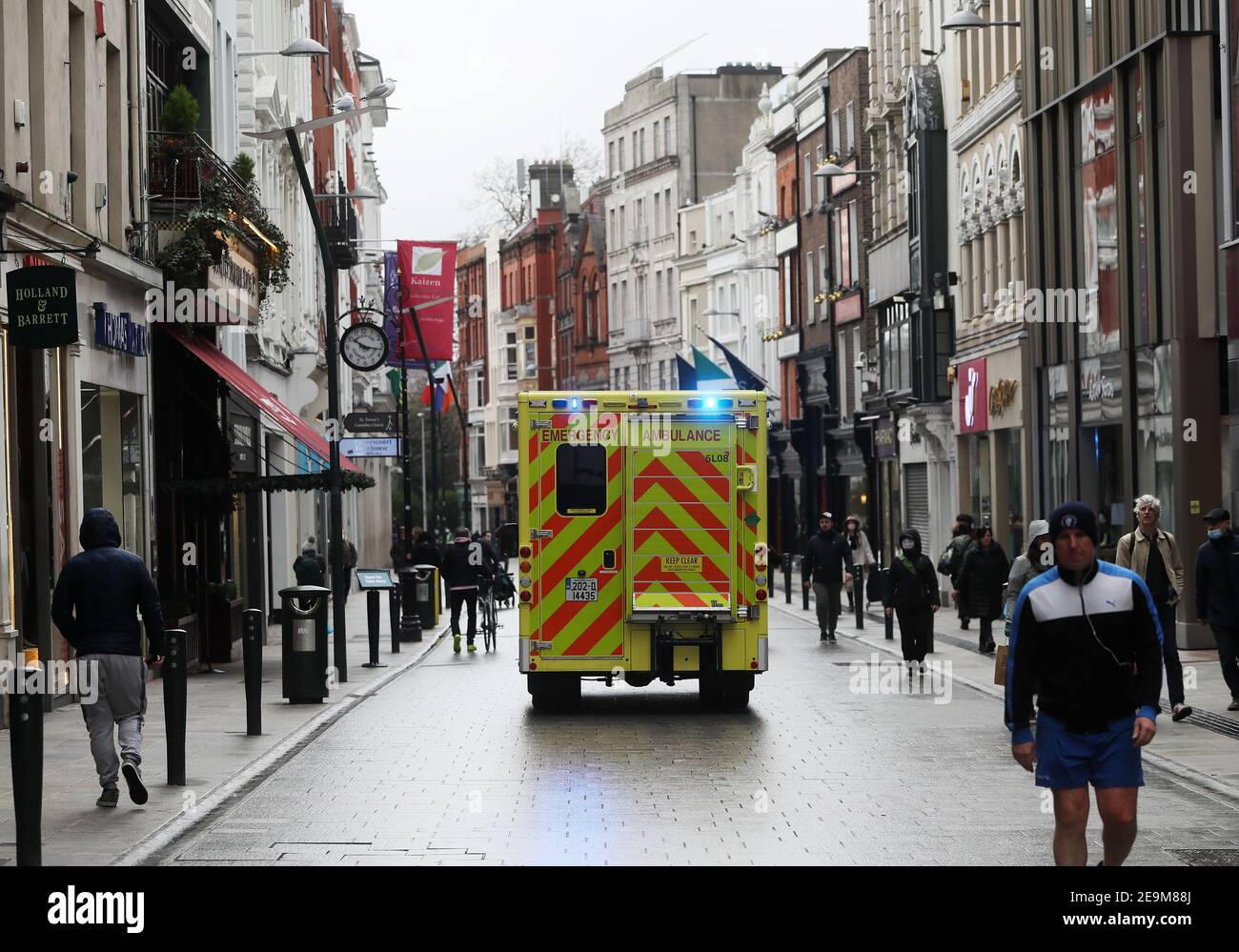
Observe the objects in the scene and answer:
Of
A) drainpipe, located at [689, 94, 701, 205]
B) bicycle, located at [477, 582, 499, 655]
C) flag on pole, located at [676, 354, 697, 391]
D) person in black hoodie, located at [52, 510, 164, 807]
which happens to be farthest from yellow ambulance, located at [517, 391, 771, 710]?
drainpipe, located at [689, 94, 701, 205]

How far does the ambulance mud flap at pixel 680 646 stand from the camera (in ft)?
63.3

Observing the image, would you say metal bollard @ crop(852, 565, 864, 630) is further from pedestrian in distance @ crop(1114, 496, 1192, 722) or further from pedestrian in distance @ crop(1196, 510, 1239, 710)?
pedestrian in distance @ crop(1196, 510, 1239, 710)

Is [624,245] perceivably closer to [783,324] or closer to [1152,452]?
[783,324]

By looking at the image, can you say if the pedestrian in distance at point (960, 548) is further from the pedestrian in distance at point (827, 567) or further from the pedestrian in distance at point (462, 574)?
the pedestrian in distance at point (462, 574)

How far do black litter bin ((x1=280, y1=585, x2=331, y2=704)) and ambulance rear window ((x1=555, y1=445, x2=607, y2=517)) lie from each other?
2.72 m

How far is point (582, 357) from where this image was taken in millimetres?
107625

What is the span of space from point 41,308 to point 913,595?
10.5 metres

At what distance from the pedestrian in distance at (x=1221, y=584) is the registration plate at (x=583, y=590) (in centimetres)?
530

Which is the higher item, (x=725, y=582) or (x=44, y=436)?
(x=44, y=436)

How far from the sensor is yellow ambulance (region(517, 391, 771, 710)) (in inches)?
766

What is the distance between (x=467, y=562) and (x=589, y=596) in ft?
41.2

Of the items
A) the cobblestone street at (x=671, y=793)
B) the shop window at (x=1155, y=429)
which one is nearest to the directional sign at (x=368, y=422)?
the shop window at (x=1155, y=429)

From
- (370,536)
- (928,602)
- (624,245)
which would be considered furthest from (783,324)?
(928,602)

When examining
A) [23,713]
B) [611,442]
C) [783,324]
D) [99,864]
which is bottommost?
[99,864]
